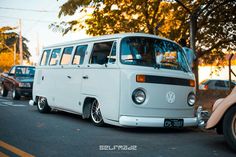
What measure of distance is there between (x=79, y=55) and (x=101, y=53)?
40.8 inches

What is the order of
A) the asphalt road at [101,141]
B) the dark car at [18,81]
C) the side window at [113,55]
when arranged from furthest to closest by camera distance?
the dark car at [18,81] → the side window at [113,55] → the asphalt road at [101,141]

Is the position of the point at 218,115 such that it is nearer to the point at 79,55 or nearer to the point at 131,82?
the point at 131,82

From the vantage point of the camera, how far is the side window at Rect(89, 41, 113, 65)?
24.9 ft

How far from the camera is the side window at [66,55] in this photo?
9.10 m

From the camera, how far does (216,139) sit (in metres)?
6.60

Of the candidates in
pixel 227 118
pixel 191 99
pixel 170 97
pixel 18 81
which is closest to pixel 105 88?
pixel 170 97

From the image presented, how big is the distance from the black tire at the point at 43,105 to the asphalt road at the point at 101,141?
79.7 inches

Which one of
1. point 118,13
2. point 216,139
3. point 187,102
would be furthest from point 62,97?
point 118,13

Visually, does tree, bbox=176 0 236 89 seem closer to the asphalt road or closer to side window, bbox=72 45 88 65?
side window, bbox=72 45 88 65

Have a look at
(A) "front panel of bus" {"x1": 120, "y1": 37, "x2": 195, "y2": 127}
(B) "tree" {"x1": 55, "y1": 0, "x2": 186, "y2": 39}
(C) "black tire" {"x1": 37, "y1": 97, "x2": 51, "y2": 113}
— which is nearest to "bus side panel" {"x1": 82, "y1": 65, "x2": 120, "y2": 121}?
(A) "front panel of bus" {"x1": 120, "y1": 37, "x2": 195, "y2": 127}

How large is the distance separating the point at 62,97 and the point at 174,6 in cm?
869

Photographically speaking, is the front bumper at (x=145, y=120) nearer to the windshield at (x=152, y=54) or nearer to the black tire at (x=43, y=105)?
the windshield at (x=152, y=54)

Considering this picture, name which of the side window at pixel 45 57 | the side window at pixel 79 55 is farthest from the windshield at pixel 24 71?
the side window at pixel 79 55

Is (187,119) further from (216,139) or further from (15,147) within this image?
(15,147)
